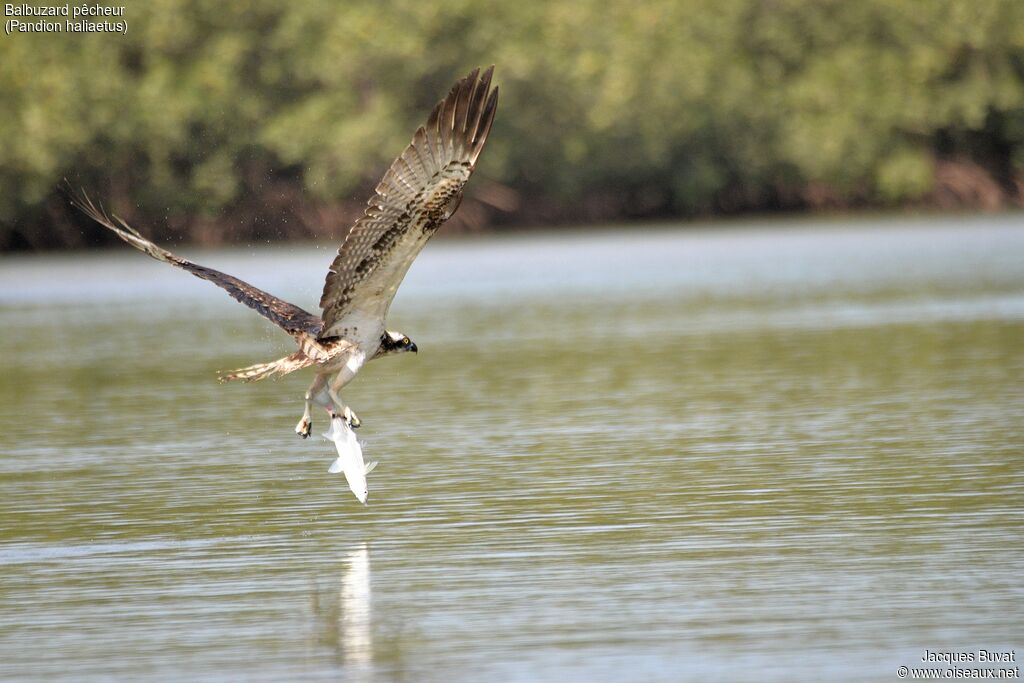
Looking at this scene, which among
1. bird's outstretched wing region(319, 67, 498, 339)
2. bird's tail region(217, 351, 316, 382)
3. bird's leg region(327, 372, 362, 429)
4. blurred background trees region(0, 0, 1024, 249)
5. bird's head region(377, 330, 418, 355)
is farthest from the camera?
blurred background trees region(0, 0, 1024, 249)

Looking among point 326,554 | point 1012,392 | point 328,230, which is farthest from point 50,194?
point 326,554

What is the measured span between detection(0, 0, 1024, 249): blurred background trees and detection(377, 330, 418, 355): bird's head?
4882 cm

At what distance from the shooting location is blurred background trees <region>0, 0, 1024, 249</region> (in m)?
62.1

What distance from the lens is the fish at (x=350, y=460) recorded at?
11836 mm

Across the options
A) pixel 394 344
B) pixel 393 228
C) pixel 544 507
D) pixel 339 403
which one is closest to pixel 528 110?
pixel 394 344

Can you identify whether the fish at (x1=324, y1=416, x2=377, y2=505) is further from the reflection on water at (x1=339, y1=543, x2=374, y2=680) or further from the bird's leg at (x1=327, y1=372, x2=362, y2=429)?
the reflection on water at (x1=339, y1=543, x2=374, y2=680)

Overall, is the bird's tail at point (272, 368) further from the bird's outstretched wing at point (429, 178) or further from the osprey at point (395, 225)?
the bird's outstretched wing at point (429, 178)

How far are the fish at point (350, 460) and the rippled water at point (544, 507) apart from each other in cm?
18

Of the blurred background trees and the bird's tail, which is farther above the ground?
the blurred background trees

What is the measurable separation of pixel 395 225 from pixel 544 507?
73.3 inches

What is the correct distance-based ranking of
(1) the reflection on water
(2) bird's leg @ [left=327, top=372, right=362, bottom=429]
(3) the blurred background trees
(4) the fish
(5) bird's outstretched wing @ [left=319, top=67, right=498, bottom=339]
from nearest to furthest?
(1) the reflection on water
(5) bird's outstretched wing @ [left=319, top=67, right=498, bottom=339]
(4) the fish
(2) bird's leg @ [left=327, top=372, right=362, bottom=429]
(3) the blurred background trees

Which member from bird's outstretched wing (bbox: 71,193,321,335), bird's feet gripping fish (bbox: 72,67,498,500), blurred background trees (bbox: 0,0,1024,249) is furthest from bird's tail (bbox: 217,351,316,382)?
blurred background trees (bbox: 0,0,1024,249)

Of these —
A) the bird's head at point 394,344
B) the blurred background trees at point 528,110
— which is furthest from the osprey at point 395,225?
the blurred background trees at point 528,110

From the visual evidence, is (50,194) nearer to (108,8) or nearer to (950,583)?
(108,8)
